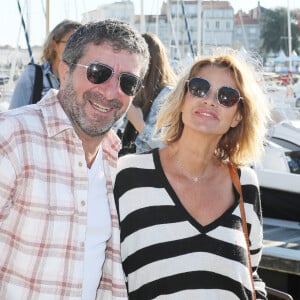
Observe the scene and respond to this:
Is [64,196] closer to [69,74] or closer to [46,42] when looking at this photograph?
[69,74]

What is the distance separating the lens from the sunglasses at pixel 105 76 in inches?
85.7

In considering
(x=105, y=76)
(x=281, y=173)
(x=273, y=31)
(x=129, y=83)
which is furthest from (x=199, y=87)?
(x=273, y=31)

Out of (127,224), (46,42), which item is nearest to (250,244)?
(127,224)

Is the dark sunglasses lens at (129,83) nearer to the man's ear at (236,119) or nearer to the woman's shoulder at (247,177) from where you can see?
the man's ear at (236,119)

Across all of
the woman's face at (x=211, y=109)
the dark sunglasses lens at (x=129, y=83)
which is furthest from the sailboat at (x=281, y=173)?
the dark sunglasses lens at (x=129, y=83)

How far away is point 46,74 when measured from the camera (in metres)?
4.16

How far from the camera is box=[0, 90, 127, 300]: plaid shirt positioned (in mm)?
1896

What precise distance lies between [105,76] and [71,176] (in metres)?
0.43

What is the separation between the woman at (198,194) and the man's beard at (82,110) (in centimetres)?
32

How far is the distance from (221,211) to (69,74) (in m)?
0.87

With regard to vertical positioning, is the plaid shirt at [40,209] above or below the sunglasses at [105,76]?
below

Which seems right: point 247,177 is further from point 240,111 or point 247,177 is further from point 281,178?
point 281,178

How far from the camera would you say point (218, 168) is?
2.66 metres

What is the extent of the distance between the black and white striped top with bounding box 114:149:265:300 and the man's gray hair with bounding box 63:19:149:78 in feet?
1.69
